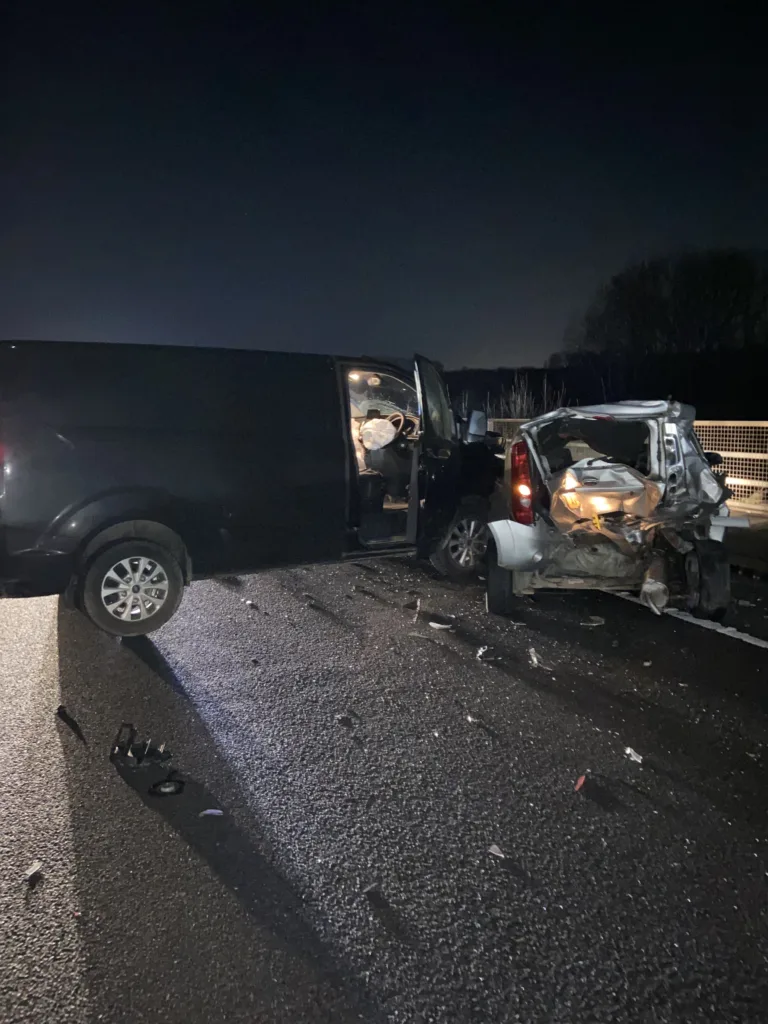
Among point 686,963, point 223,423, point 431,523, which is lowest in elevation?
point 686,963

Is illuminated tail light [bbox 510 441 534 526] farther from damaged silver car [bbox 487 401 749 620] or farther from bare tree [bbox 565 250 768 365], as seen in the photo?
bare tree [bbox 565 250 768 365]

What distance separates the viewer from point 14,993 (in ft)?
7.37

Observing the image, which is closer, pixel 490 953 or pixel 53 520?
pixel 490 953

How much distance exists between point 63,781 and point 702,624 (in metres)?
4.90

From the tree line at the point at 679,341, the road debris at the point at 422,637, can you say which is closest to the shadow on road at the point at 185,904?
the road debris at the point at 422,637

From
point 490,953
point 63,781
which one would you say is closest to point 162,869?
point 63,781

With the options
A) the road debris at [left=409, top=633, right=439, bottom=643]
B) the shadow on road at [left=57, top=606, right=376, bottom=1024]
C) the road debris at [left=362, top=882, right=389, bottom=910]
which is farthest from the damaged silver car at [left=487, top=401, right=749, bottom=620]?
the road debris at [left=362, top=882, right=389, bottom=910]

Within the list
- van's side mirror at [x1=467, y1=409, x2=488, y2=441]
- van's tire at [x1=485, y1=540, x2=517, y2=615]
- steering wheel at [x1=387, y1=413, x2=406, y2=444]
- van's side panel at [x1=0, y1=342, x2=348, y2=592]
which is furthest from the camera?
steering wheel at [x1=387, y1=413, x2=406, y2=444]

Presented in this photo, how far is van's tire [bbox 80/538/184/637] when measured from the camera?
18.5 feet

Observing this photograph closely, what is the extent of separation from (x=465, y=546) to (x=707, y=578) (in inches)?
104

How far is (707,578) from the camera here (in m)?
5.84

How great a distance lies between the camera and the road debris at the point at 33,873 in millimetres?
2771

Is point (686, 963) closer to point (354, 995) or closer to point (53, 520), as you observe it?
point (354, 995)

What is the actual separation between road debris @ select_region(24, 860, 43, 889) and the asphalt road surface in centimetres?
3
